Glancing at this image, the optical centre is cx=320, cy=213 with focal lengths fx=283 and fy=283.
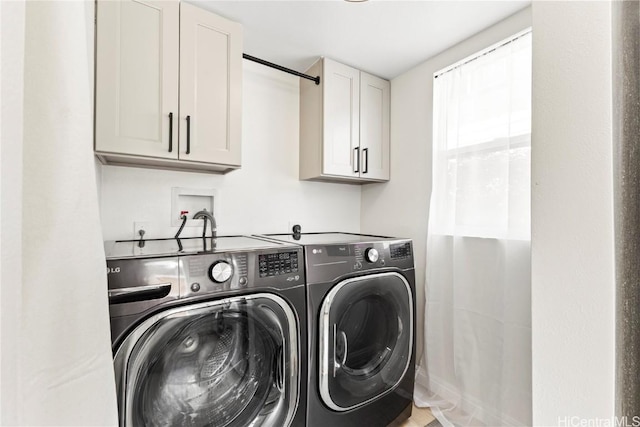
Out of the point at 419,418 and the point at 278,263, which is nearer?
the point at 278,263

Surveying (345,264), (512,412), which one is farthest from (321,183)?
(512,412)

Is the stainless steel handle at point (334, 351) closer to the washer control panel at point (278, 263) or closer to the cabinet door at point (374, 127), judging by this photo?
the washer control panel at point (278, 263)

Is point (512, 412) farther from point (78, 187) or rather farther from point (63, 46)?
point (63, 46)

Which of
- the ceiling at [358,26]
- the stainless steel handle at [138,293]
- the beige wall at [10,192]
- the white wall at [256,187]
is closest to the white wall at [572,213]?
the beige wall at [10,192]

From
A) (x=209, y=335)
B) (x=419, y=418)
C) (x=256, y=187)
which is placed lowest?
(x=419, y=418)

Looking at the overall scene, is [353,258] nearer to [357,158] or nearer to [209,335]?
[209,335]

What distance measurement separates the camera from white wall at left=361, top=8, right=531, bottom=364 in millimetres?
1980

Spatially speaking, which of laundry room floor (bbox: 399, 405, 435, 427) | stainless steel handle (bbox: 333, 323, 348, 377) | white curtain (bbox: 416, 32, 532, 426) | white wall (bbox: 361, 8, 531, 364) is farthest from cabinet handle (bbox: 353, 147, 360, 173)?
laundry room floor (bbox: 399, 405, 435, 427)

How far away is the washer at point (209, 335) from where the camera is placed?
0.92 metres

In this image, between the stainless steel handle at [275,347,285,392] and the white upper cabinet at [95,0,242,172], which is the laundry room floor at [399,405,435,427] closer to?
the stainless steel handle at [275,347,285,392]

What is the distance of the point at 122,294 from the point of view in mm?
908

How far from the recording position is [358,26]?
1638 mm

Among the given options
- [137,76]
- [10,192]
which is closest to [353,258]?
[10,192]

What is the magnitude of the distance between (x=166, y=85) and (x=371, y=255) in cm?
134
